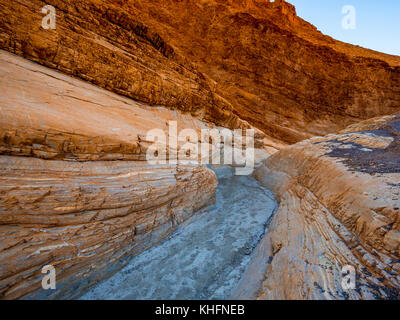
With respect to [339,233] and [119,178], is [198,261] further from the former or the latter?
[339,233]

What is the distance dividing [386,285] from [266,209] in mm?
4238

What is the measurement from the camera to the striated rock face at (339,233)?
2299mm

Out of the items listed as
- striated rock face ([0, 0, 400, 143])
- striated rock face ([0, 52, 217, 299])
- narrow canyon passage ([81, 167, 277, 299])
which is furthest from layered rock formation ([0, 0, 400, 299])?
striated rock face ([0, 0, 400, 143])

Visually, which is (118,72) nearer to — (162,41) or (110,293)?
(162,41)

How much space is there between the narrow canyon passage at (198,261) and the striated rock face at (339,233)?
1.61 feet

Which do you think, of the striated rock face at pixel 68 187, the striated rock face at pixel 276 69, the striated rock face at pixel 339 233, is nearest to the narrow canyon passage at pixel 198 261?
the striated rock face at pixel 68 187

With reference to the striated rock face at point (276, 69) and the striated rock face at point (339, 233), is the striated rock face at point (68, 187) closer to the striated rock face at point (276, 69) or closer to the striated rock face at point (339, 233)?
the striated rock face at point (339, 233)

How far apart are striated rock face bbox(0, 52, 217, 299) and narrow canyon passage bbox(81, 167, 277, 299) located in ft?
0.91

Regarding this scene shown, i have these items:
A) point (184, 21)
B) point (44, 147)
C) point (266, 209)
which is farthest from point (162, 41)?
point (184, 21)

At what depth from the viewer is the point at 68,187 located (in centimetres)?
279

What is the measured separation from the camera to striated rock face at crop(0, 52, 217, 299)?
235 cm

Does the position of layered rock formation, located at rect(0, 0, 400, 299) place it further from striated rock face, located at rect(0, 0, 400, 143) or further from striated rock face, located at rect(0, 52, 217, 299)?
striated rock face, located at rect(0, 0, 400, 143)

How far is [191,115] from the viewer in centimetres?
1027

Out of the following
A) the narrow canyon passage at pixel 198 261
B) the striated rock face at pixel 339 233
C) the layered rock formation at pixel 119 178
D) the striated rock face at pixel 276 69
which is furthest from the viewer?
the striated rock face at pixel 276 69
